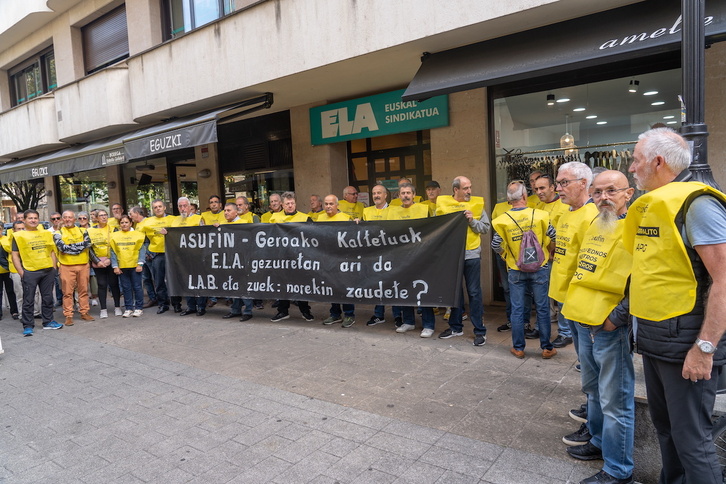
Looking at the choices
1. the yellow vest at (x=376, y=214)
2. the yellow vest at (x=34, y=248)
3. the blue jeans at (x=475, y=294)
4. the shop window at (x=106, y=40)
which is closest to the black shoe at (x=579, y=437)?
the blue jeans at (x=475, y=294)

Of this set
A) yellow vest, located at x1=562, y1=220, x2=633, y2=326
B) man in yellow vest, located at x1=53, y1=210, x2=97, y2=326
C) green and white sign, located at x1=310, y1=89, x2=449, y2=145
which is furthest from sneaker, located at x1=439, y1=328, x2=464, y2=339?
man in yellow vest, located at x1=53, y1=210, x2=97, y2=326

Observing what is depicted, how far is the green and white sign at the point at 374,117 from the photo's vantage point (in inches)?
320

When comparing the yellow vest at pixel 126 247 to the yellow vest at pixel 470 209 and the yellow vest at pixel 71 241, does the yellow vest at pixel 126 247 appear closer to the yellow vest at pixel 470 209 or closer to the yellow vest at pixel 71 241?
the yellow vest at pixel 71 241

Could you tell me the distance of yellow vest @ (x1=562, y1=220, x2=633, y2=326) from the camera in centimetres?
→ 276

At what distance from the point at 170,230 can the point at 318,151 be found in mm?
3305

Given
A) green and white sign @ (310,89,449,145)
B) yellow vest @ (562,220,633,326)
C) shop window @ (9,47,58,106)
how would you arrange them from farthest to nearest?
shop window @ (9,47,58,106), green and white sign @ (310,89,449,145), yellow vest @ (562,220,633,326)

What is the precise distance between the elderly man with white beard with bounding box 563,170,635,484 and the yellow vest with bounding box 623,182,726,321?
0.35 meters

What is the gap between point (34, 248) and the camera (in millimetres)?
7824

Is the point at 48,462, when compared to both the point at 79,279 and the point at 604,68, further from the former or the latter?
the point at 604,68

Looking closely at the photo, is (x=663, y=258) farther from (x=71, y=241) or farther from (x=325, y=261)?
(x=71, y=241)

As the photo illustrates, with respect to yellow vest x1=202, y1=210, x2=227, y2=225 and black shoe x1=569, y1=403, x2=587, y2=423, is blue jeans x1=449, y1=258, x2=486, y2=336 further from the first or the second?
yellow vest x1=202, y1=210, x2=227, y2=225

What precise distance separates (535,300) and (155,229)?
6.67 metres

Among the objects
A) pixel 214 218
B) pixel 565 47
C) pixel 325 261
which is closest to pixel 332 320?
pixel 325 261

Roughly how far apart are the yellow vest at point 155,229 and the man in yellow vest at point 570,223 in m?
7.21
